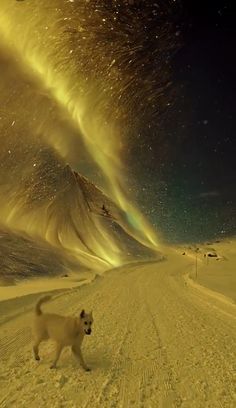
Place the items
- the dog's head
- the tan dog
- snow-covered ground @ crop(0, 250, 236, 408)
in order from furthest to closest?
the tan dog, the dog's head, snow-covered ground @ crop(0, 250, 236, 408)

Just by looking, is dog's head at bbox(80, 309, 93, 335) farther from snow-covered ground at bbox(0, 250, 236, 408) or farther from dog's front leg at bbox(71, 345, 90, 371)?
snow-covered ground at bbox(0, 250, 236, 408)

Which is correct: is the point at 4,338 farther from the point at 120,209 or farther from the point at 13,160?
the point at 120,209

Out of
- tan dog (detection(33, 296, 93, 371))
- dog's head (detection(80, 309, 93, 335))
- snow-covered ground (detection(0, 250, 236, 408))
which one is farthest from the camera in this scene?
tan dog (detection(33, 296, 93, 371))

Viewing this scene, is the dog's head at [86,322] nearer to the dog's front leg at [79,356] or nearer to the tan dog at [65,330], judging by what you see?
the tan dog at [65,330]

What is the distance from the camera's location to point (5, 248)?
181 feet

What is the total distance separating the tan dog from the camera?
8.30 m

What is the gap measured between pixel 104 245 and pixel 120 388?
112 meters

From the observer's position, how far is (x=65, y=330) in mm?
8344

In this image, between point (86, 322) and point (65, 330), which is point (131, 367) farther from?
point (65, 330)

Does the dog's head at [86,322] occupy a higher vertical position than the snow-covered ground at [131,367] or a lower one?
higher

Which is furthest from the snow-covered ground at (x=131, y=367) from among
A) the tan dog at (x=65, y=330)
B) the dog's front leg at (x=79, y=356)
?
the tan dog at (x=65, y=330)

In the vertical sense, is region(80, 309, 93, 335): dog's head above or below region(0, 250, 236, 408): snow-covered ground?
above

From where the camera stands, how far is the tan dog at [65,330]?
8297 millimetres

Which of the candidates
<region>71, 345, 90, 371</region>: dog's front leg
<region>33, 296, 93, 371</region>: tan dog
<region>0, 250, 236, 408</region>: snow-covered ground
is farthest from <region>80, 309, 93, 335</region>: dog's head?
<region>0, 250, 236, 408</region>: snow-covered ground
